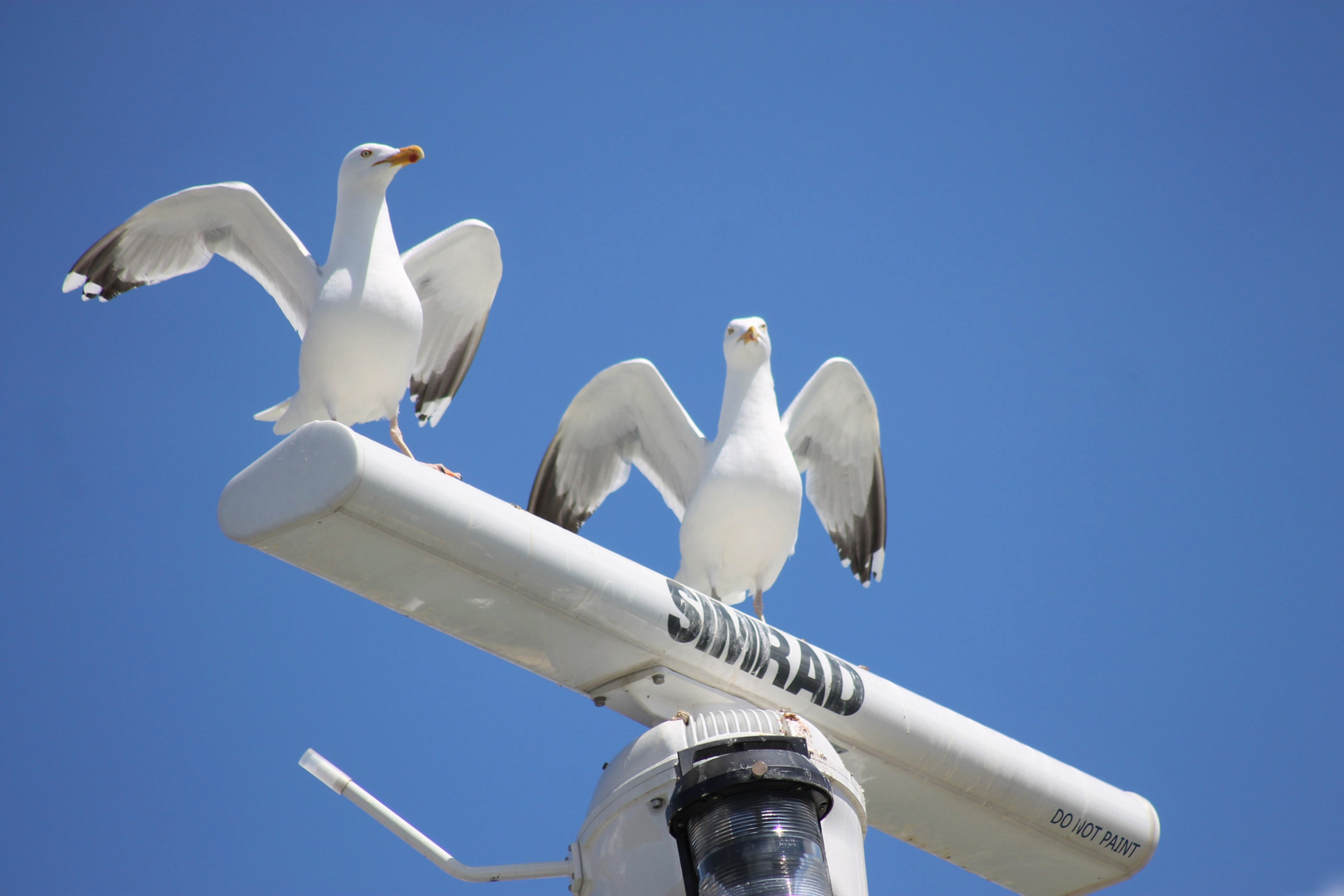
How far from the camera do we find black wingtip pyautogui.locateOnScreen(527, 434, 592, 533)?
886 centimetres

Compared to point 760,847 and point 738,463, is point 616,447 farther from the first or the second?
point 760,847

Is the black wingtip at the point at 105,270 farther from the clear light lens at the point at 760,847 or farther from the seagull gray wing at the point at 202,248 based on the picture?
the clear light lens at the point at 760,847

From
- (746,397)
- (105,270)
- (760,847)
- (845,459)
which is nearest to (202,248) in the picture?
(105,270)

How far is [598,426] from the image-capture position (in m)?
8.83

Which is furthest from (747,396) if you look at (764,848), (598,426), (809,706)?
(764,848)

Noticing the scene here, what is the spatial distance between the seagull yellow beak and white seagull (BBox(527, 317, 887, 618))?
2128mm

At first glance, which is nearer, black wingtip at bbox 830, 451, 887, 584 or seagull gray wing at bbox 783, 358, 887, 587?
seagull gray wing at bbox 783, 358, 887, 587

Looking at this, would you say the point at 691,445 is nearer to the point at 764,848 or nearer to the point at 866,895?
the point at 866,895

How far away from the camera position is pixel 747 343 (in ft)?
26.3

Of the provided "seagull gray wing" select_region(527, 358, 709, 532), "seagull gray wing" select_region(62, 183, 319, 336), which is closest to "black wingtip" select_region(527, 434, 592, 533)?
"seagull gray wing" select_region(527, 358, 709, 532)

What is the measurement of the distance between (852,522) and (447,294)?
318 centimetres

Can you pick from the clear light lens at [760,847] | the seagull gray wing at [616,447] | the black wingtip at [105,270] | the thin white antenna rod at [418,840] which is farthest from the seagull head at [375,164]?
the clear light lens at [760,847]

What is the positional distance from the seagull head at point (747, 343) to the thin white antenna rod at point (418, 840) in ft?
15.0

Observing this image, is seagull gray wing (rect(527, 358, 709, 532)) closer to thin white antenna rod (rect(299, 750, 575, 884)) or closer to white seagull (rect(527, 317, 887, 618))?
white seagull (rect(527, 317, 887, 618))
